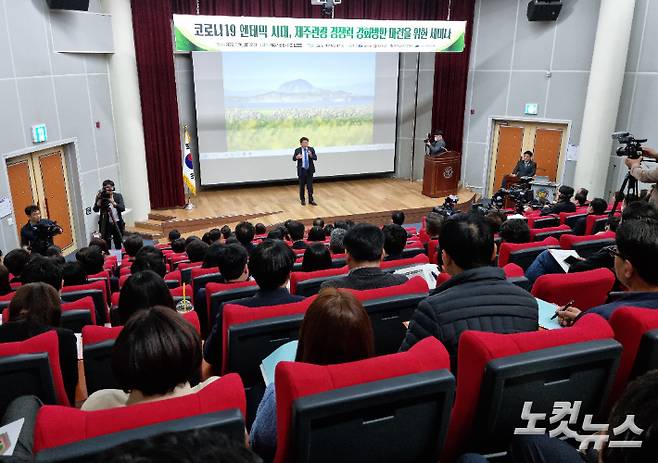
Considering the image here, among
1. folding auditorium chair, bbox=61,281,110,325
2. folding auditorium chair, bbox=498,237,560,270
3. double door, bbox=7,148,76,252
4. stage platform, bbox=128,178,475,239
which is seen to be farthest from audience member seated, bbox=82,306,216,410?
stage platform, bbox=128,178,475,239

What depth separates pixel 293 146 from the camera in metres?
10.6

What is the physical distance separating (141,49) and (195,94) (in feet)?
4.67

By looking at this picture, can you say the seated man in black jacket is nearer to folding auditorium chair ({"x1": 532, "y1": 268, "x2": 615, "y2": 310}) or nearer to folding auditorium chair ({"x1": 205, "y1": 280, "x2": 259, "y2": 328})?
folding auditorium chair ({"x1": 532, "y1": 268, "x2": 615, "y2": 310})

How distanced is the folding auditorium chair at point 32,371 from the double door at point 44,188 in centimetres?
563

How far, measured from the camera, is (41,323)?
7.52 ft

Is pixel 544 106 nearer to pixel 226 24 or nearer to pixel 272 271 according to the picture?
pixel 226 24

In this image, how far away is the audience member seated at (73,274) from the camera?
376 centimetres

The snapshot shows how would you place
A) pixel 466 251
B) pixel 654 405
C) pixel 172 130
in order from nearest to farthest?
pixel 654 405, pixel 466 251, pixel 172 130

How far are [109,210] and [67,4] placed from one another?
9.29 ft

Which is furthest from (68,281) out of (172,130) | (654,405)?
(172,130)

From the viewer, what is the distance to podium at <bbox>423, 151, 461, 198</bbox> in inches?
387

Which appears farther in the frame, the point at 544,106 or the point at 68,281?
the point at 544,106

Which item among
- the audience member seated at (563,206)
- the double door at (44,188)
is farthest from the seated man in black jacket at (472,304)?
the double door at (44,188)

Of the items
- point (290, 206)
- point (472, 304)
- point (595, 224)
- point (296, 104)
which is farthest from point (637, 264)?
point (296, 104)
